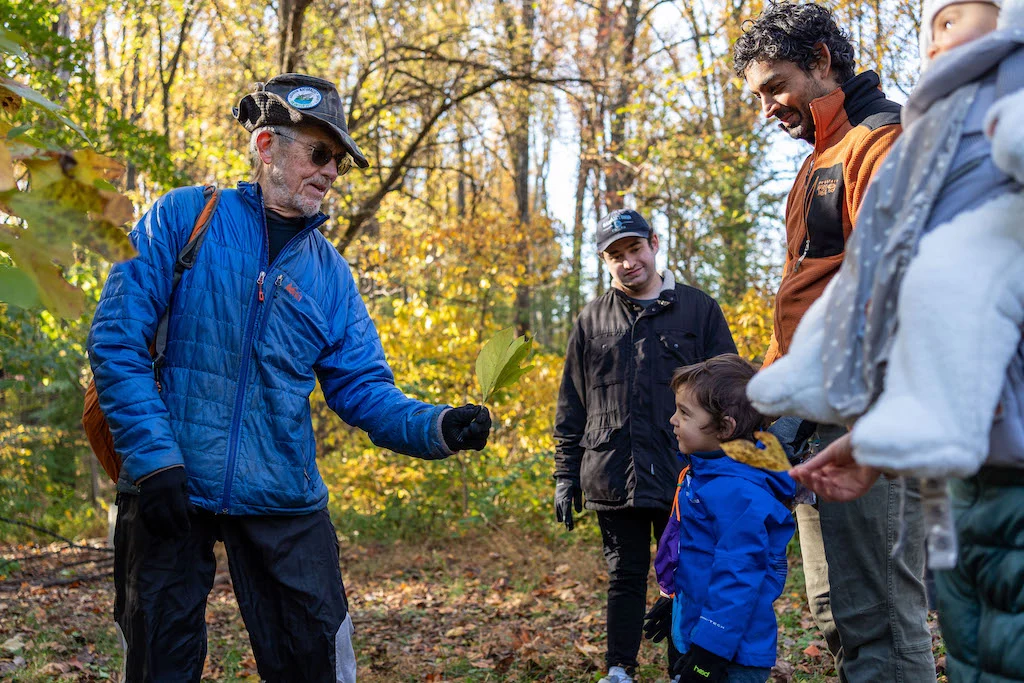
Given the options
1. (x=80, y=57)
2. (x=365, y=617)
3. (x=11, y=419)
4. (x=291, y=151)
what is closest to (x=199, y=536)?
(x=291, y=151)

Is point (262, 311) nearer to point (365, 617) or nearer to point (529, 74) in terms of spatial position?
point (365, 617)

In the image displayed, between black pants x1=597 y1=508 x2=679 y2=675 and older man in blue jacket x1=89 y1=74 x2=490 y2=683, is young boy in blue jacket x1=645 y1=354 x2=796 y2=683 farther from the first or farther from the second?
black pants x1=597 y1=508 x2=679 y2=675

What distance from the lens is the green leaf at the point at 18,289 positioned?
5.00 feet

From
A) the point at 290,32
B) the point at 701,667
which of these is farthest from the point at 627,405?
the point at 290,32

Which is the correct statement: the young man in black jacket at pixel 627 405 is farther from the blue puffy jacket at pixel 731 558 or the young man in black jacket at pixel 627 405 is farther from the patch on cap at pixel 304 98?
the patch on cap at pixel 304 98

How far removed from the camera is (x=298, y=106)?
10.5 ft

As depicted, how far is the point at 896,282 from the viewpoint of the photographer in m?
1.50

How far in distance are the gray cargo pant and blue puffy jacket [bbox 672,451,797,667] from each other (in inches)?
6.6

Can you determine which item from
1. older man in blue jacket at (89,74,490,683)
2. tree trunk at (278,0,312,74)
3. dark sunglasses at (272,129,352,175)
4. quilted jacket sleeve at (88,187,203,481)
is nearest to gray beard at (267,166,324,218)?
older man in blue jacket at (89,74,490,683)

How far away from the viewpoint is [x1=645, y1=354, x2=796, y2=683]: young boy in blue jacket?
2.77m

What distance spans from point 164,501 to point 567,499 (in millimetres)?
2254

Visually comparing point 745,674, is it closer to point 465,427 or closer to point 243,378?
point 465,427

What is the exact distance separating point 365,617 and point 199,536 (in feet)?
13.6

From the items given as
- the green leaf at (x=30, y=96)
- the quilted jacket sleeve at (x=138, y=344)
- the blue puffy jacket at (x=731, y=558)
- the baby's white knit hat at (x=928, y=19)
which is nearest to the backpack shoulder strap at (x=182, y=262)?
the quilted jacket sleeve at (x=138, y=344)
